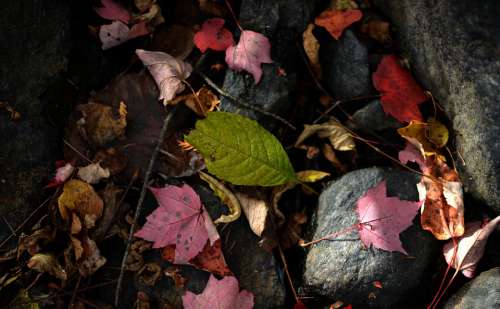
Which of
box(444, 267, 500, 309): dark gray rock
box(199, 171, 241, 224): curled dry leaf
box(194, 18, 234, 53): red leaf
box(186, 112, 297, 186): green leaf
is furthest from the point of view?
box(194, 18, 234, 53): red leaf

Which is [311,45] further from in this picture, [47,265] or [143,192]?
[47,265]

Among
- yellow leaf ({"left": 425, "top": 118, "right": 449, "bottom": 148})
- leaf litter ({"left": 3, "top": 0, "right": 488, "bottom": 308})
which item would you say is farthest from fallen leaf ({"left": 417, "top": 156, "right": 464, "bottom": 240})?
yellow leaf ({"left": 425, "top": 118, "right": 449, "bottom": 148})

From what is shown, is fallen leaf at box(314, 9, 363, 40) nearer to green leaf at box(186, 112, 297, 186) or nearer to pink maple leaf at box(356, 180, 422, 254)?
green leaf at box(186, 112, 297, 186)

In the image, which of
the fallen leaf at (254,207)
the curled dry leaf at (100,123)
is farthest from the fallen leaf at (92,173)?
the fallen leaf at (254,207)

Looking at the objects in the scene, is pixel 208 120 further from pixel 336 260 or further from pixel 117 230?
pixel 336 260

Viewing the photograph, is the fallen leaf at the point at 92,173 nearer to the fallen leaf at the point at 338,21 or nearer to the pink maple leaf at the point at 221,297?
the pink maple leaf at the point at 221,297

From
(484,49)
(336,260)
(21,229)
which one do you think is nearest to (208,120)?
(336,260)

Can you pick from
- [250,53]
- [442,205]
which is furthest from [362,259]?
[250,53]
